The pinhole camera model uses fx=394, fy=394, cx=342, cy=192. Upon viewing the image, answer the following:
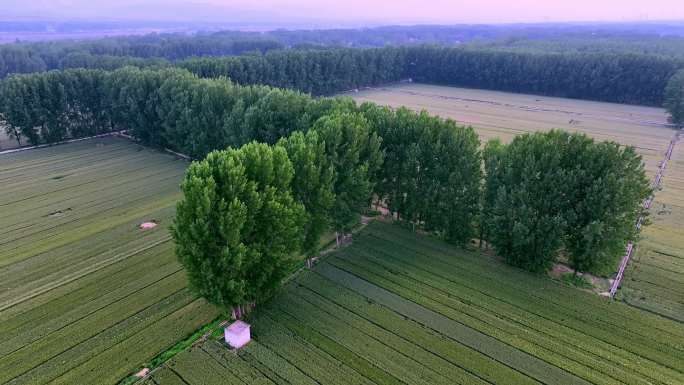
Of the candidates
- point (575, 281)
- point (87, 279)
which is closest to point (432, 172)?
point (575, 281)

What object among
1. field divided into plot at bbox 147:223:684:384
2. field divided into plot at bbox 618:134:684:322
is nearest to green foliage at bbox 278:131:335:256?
field divided into plot at bbox 147:223:684:384

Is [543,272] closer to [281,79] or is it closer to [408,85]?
[281,79]

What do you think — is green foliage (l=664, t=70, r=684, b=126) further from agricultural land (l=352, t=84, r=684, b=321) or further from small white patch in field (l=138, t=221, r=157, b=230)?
small white patch in field (l=138, t=221, r=157, b=230)

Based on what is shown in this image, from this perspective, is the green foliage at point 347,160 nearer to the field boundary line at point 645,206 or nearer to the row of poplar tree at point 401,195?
the row of poplar tree at point 401,195

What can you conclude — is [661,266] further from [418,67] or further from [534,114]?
[418,67]

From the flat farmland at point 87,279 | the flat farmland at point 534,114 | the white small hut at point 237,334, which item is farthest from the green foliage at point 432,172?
the flat farmland at point 534,114

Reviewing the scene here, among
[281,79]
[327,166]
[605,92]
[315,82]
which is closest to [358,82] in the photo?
[315,82]
